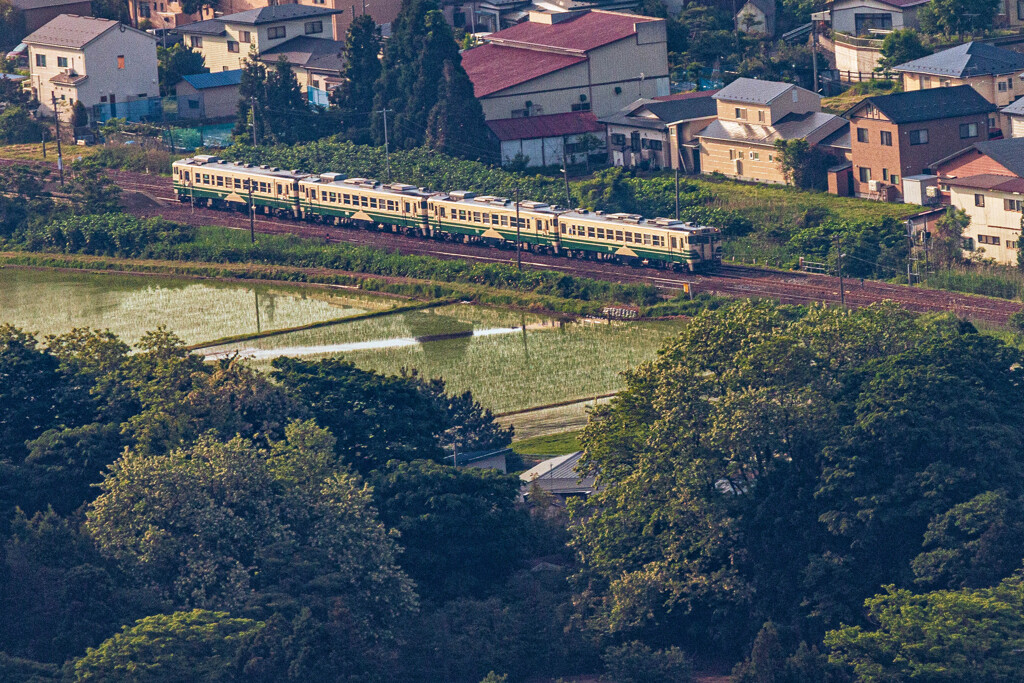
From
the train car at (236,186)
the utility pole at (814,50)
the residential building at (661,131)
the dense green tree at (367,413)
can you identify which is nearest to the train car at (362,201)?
the train car at (236,186)

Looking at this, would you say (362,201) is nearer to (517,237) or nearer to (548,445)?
(517,237)

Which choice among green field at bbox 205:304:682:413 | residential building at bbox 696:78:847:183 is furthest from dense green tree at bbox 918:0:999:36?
green field at bbox 205:304:682:413

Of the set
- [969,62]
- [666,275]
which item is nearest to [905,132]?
[969,62]

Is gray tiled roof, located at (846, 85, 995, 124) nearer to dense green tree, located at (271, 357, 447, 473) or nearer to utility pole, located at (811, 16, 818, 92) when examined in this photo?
utility pole, located at (811, 16, 818, 92)

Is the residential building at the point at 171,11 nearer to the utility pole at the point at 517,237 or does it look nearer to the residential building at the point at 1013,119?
the utility pole at the point at 517,237

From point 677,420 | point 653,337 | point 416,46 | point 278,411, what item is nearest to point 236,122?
point 416,46

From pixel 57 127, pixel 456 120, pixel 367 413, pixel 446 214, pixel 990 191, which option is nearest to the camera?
pixel 367 413

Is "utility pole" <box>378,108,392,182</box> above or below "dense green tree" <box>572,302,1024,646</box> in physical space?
above
